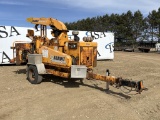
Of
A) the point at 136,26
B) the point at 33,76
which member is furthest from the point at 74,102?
the point at 136,26

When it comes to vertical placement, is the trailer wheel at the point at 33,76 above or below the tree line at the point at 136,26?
below

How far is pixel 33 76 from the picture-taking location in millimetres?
11680

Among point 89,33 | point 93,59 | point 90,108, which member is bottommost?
point 90,108

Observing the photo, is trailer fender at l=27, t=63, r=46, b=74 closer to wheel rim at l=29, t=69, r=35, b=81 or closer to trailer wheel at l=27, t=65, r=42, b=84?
trailer wheel at l=27, t=65, r=42, b=84

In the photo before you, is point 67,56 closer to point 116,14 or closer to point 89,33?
point 89,33

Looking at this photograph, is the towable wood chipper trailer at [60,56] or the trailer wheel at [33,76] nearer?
the towable wood chipper trailer at [60,56]

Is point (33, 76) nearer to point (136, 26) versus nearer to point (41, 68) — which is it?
point (41, 68)

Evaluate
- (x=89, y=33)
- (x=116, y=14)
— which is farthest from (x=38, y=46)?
(x=116, y=14)

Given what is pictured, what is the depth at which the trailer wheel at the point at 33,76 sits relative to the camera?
11.3m

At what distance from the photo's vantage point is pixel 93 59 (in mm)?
11094

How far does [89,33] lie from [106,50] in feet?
7.62

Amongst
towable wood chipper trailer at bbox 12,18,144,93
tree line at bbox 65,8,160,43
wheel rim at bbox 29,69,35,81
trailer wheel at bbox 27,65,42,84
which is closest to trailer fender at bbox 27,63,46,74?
towable wood chipper trailer at bbox 12,18,144,93

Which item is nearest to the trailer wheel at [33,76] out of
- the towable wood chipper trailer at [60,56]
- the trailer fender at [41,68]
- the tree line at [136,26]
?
the towable wood chipper trailer at [60,56]

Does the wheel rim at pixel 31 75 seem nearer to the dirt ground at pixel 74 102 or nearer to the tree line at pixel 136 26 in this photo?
the dirt ground at pixel 74 102
